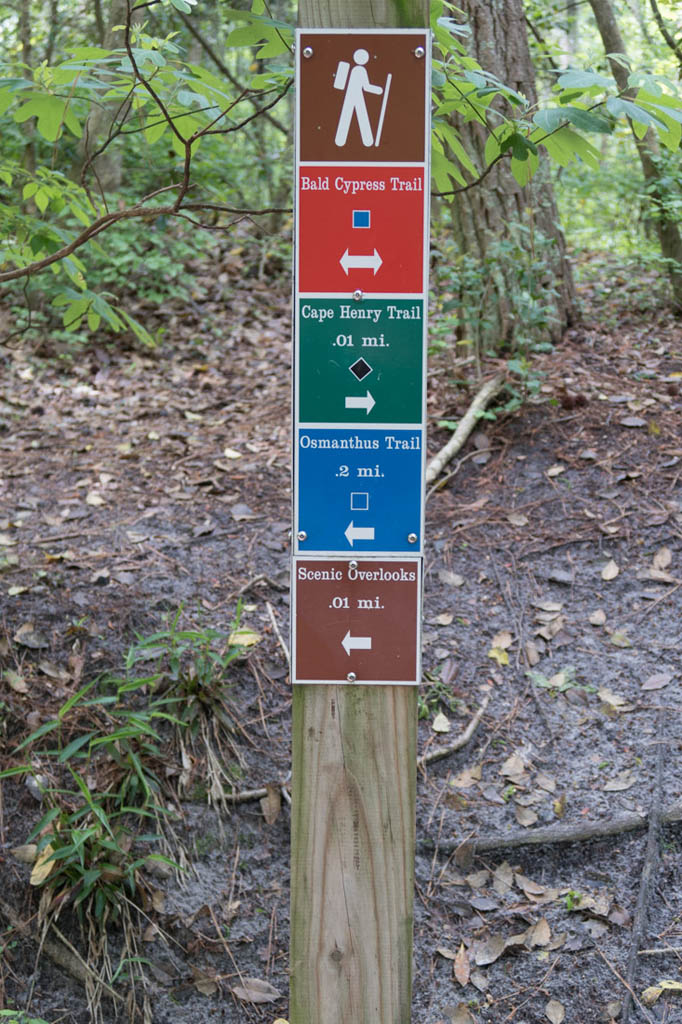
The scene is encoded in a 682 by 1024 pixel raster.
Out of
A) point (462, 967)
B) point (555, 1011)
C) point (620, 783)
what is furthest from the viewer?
point (620, 783)

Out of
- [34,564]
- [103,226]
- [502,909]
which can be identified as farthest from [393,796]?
[34,564]

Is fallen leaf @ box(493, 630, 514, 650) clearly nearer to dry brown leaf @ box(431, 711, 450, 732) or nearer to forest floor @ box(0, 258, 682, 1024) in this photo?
forest floor @ box(0, 258, 682, 1024)

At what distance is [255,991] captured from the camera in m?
2.85

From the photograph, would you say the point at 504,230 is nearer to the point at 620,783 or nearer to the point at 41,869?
the point at 620,783

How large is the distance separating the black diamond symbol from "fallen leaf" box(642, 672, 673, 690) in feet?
7.79

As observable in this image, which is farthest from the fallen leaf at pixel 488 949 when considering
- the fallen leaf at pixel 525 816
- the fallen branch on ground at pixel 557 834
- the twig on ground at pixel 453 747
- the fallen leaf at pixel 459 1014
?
the twig on ground at pixel 453 747

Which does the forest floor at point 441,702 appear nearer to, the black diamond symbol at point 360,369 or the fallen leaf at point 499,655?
the fallen leaf at point 499,655

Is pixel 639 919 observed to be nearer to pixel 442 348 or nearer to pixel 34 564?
pixel 34 564

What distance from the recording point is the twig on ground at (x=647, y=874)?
2706mm

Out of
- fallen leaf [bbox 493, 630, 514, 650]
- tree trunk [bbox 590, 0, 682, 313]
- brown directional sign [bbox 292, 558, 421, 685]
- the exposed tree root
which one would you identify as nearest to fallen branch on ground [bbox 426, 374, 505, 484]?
fallen leaf [bbox 493, 630, 514, 650]

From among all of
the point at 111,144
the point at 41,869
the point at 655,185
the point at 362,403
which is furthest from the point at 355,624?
the point at 111,144

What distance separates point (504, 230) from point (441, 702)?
2957 millimetres

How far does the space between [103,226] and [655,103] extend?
5.21ft

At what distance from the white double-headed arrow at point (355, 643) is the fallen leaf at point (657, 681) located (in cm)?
216
